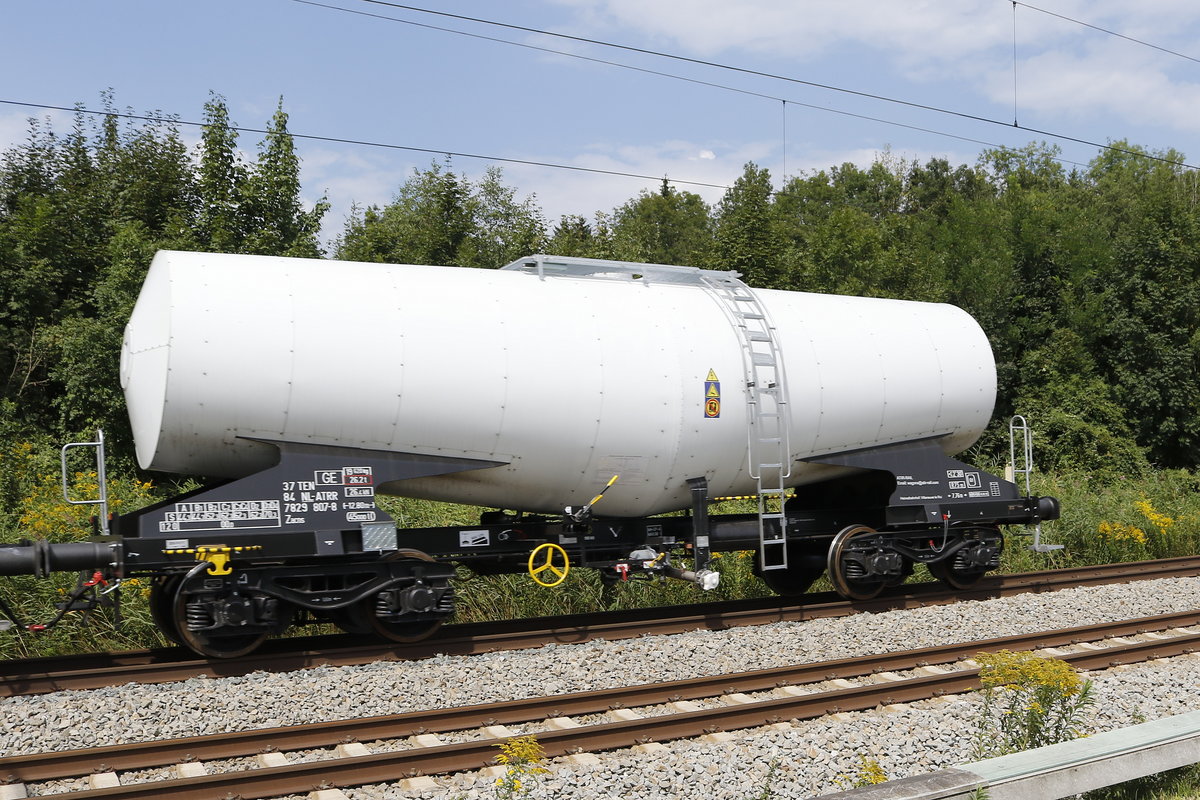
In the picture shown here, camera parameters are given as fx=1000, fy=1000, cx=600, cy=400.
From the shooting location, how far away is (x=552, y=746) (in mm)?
6809

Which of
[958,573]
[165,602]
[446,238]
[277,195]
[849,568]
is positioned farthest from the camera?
[446,238]

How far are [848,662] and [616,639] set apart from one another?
8.08 ft

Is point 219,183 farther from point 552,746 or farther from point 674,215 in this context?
point 674,215

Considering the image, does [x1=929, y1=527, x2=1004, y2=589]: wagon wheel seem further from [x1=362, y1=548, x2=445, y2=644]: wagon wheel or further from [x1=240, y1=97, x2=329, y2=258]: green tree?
[x1=240, y1=97, x2=329, y2=258]: green tree

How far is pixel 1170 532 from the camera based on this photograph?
18.1 m

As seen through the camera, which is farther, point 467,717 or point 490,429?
point 490,429

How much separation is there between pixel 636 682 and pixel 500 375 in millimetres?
3062

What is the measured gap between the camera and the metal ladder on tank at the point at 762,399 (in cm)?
1088

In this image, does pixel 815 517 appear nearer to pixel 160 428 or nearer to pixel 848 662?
pixel 848 662

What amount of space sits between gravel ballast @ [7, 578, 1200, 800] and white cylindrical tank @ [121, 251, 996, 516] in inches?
73.5

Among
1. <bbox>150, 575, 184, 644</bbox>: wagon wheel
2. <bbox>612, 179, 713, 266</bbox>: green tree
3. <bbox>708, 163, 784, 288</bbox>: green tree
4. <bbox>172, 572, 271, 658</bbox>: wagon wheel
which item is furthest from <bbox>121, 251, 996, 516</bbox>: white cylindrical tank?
<bbox>612, 179, 713, 266</bbox>: green tree

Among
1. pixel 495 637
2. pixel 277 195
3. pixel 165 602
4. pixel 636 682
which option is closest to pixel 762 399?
pixel 636 682

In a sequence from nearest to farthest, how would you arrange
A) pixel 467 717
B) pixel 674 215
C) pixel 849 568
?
pixel 467 717
pixel 849 568
pixel 674 215

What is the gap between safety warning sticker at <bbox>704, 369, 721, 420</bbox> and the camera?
10578 millimetres
